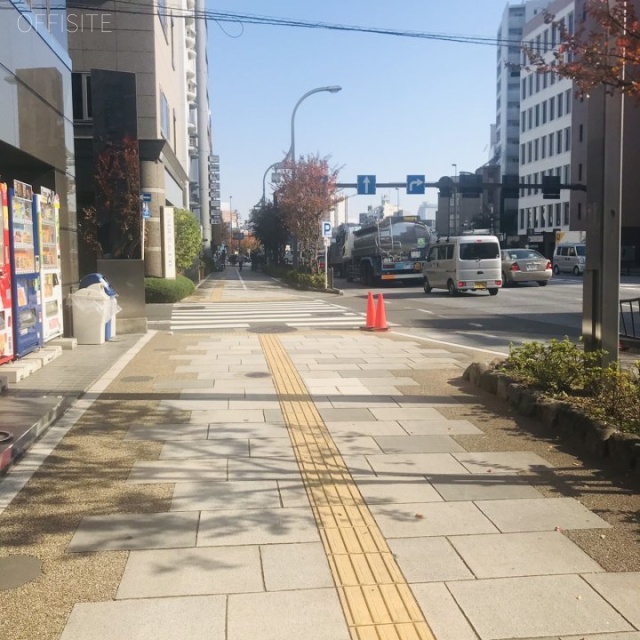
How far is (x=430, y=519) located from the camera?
4.24 meters

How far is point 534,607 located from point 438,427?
128 inches

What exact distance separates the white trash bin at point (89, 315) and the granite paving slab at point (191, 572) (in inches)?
346

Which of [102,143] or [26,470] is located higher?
[102,143]

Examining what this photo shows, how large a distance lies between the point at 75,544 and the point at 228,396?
12.8ft

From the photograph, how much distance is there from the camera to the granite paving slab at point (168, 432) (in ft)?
19.8

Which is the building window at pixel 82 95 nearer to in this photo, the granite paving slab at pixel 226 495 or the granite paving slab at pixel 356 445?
the granite paving slab at pixel 356 445

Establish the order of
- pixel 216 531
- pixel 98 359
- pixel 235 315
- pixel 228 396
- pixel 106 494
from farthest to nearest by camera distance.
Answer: pixel 235 315 < pixel 98 359 < pixel 228 396 < pixel 106 494 < pixel 216 531

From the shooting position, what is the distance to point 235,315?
64.3 ft

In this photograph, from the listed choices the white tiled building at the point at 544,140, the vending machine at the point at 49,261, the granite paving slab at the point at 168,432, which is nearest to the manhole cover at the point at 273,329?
the vending machine at the point at 49,261

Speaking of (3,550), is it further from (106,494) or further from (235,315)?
(235,315)

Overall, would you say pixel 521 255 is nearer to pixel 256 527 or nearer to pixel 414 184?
pixel 414 184

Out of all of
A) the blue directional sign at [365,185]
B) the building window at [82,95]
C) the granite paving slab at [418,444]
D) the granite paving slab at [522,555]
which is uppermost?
the building window at [82,95]

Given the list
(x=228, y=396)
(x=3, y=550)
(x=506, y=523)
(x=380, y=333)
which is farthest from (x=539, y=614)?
(x=380, y=333)

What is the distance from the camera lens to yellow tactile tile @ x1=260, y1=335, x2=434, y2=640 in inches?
121
